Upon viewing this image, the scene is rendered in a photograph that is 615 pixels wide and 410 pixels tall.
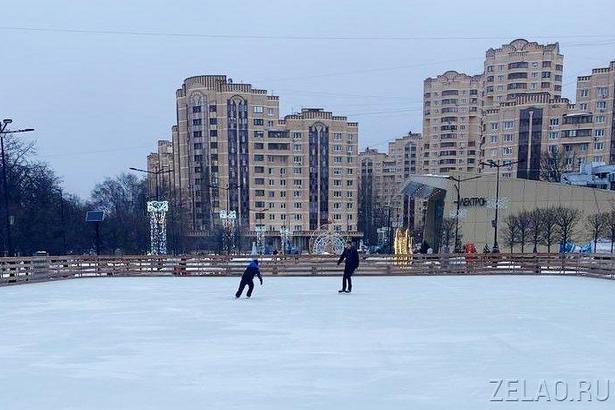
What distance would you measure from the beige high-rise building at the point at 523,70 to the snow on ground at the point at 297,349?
83792mm

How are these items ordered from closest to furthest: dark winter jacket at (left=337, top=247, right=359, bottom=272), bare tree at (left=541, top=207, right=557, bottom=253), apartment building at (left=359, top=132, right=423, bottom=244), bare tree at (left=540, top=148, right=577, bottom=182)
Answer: dark winter jacket at (left=337, top=247, right=359, bottom=272), bare tree at (left=541, top=207, right=557, bottom=253), bare tree at (left=540, top=148, right=577, bottom=182), apartment building at (left=359, top=132, right=423, bottom=244)

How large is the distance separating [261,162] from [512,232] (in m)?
42.4

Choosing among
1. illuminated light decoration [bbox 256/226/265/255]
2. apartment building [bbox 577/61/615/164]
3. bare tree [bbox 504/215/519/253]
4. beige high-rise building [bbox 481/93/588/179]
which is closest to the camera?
bare tree [bbox 504/215/519/253]

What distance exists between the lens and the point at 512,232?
4047 centimetres

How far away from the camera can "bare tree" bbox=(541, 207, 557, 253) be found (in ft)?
126

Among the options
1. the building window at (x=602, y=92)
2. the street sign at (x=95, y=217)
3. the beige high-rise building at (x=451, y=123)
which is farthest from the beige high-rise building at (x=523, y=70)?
the street sign at (x=95, y=217)

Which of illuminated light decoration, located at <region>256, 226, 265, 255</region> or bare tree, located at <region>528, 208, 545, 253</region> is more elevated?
bare tree, located at <region>528, 208, 545, 253</region>

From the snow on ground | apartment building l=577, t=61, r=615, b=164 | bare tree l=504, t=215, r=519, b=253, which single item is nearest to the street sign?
the snow on ground

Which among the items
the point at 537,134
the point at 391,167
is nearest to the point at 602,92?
the point at 537,134

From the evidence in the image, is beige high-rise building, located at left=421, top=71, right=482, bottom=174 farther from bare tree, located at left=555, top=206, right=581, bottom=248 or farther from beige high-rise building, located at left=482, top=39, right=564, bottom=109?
bare tree, located at left=555, top=206, right=581, bottom=248

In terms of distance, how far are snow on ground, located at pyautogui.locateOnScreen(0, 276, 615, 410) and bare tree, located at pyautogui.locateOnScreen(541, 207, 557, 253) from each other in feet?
89.4

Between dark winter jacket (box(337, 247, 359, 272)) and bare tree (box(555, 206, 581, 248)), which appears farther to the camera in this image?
bare tree (box(555, 206, 581, 248))

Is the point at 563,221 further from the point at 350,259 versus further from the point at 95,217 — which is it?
the point at 95,217

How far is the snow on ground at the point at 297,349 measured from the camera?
17.3ft
